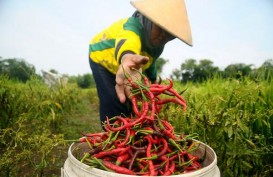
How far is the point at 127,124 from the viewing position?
145 cm

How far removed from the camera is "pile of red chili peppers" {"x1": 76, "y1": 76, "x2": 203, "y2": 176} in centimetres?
136

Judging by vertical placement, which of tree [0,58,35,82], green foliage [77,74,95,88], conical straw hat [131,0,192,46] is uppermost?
conical straw hat [131,0,192,46]

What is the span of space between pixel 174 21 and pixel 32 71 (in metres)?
2.00

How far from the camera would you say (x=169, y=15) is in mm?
1915

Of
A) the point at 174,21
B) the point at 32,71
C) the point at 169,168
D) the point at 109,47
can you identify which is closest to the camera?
the point at 169,168

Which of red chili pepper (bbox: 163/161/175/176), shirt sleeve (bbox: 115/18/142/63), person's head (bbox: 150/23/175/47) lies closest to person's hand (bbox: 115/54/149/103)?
shirt sleeve (bbox: 115/18/142/63)

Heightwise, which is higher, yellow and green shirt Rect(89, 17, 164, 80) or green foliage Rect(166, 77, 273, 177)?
yellow and green shirt Rect(89, 17, 164, 80)

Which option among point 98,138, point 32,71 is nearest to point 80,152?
point 98,138

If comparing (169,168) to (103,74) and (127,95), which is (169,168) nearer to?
(127,95)

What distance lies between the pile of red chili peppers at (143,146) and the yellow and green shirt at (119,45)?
0.41 m

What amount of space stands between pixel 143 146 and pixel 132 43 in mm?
711

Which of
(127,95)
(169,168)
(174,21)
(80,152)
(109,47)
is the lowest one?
(80,152)

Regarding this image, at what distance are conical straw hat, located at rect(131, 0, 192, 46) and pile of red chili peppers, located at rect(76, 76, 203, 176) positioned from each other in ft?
1.58

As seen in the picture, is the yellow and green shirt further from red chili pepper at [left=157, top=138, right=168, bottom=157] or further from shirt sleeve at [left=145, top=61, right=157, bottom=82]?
red chili pepper at [left=157, top=138, right=168, bottom=157]
